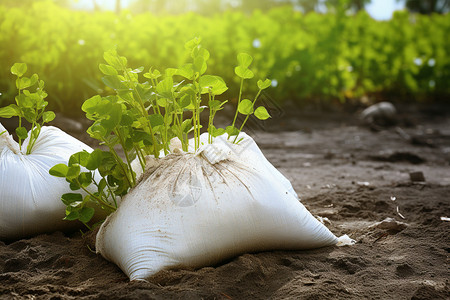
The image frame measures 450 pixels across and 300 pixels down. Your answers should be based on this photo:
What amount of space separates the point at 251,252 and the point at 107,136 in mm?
670

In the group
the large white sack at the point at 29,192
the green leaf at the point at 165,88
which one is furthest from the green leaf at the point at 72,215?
the green leaf at the point at 165,88

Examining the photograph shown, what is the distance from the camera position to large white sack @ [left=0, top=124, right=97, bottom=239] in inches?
81.0

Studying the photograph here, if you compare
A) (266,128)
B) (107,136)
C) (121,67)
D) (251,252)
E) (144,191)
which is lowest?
(266,128)

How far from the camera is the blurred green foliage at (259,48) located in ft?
15.3

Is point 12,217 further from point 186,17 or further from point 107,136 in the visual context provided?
point 186,17

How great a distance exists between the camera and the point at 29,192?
2.07 metres

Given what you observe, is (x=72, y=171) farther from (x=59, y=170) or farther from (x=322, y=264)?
(x=322, y=264)

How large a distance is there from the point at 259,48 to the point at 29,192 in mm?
4554

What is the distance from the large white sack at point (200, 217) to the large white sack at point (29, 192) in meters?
0.31

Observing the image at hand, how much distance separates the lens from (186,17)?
6.46m

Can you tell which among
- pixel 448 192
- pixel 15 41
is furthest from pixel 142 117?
pixel 15 41

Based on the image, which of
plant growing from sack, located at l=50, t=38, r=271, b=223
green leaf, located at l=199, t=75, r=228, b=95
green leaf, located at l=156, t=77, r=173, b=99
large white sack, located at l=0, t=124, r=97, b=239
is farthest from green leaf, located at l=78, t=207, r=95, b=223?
green leaf, located at l=199, t=75, r=228, b=95

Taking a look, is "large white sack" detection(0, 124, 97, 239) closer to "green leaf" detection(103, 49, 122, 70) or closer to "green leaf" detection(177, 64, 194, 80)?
"green leaf" detection(103, 49, 122, 70)

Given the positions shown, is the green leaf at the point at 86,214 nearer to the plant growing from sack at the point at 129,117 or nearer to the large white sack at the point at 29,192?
the plant growing from sack at the point at 129,117
